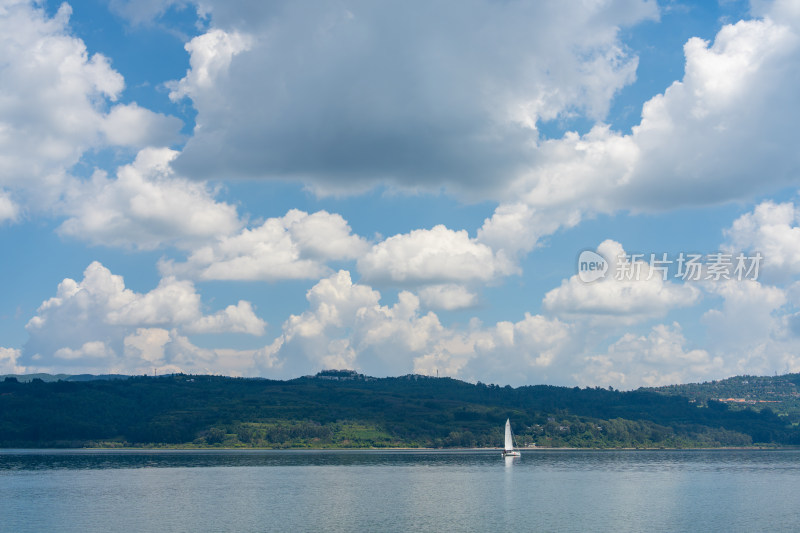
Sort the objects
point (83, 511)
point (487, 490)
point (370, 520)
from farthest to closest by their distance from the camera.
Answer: point (487, 490)
point (83, 511)
point (370, 520)

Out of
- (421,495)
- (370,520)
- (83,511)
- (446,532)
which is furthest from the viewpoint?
(421,495)

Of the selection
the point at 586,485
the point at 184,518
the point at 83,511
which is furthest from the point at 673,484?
the point at 83,511

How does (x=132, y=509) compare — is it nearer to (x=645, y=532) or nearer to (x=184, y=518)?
(x=184, y=518)

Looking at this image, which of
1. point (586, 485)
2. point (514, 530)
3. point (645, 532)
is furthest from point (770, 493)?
point (514, 530)

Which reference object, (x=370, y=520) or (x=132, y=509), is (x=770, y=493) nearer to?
(x=370, y=520)

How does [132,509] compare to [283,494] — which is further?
[283,494]

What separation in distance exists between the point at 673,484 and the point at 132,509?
142 metres

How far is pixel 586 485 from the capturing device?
19362cm

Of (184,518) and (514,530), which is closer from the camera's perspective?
(514,530)

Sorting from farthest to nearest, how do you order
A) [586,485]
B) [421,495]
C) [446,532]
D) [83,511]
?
[586,485] → [421,495] → [83,511] → [446,532]

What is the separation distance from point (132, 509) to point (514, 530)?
76798 mm

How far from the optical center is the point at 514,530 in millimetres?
116062

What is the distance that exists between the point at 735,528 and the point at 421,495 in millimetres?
71612

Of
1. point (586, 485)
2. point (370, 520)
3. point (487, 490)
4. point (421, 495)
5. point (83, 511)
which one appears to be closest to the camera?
point (370, 520)
